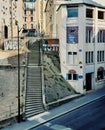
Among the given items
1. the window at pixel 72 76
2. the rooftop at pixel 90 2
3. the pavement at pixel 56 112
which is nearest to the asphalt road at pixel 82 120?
the pavement at pixel 56 112

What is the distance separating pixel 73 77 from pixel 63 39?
590 cm

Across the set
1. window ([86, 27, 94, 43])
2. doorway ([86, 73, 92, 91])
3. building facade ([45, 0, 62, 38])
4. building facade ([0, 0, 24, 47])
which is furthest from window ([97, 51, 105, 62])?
building facade ([0, 0, 24, 47])

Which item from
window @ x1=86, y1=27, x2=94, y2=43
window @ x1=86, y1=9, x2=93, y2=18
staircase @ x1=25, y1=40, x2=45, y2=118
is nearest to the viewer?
staircase @ x1=25, y1=40, x2=45, y2=118

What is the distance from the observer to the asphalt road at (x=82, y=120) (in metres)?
32.6

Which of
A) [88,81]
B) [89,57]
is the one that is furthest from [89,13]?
[88,81]

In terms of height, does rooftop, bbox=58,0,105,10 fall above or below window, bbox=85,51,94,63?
above

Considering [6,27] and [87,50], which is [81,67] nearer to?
[87,50]

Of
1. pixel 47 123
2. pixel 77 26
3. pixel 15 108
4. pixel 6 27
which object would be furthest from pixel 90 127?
pixel 6 27

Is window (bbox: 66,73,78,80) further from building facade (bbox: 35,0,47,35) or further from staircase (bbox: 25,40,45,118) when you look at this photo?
building facade (bbox: 35,0,47,35)

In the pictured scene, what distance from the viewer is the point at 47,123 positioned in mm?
34094

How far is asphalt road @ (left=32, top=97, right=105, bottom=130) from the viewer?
107ft

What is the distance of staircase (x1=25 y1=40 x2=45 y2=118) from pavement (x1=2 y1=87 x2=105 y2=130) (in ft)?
3.49

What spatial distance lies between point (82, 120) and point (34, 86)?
10237 millimetres

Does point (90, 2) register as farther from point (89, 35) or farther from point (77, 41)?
point (77, 41)
